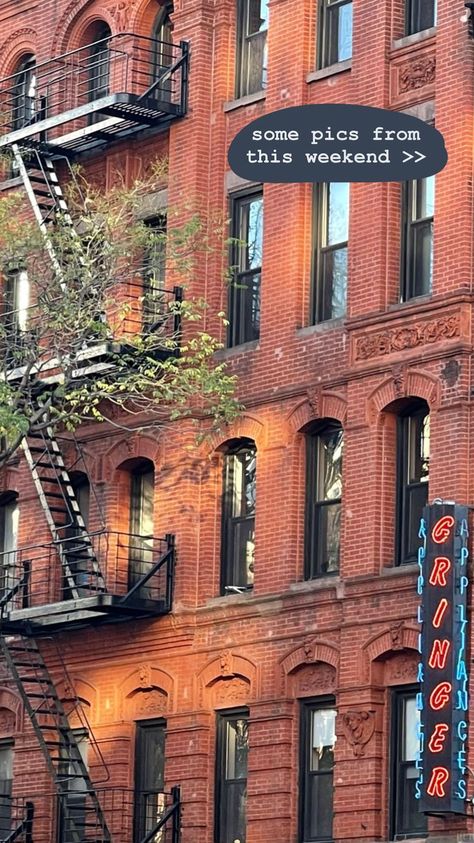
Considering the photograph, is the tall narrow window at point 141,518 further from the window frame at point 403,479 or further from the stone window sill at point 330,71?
the stone window sill at point 330,71

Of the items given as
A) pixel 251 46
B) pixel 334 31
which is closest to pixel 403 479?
pixel 334 31

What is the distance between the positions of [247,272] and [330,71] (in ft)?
11.5

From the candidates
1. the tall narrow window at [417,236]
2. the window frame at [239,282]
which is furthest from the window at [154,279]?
the tall narrow window at [417,236]

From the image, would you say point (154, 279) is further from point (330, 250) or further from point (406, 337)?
point (406, 337)

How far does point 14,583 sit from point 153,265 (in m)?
7.37

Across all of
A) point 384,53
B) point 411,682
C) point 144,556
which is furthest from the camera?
point 144,556

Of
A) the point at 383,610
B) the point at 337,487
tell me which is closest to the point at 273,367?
the point at 337,487

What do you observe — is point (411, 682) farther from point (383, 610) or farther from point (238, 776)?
point (238, 776)

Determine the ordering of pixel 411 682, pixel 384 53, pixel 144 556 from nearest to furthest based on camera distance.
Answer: pixel 411 682 → pixel 384 53 → pixel 144 556

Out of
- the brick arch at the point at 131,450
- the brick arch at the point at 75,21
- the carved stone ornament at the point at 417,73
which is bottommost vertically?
the brick arch at the point at 131,450

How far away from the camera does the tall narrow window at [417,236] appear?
37.7 meters

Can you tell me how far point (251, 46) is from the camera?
42.1 m

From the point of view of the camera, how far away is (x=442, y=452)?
36094 mm

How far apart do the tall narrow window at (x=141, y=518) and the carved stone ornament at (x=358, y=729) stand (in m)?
5.89
